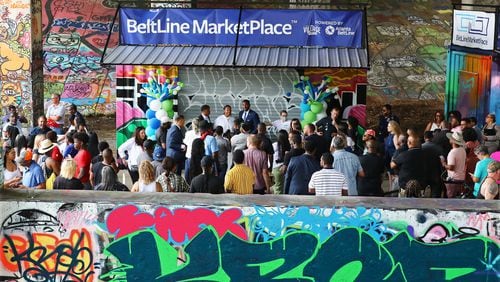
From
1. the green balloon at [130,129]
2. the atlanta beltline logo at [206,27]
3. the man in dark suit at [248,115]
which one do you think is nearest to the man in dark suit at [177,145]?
the man in dark suit at [248,115]

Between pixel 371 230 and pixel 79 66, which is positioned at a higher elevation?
pixel 79 66

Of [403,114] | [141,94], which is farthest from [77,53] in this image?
[403,114]

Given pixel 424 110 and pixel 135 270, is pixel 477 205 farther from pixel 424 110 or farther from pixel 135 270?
pixel 424 110

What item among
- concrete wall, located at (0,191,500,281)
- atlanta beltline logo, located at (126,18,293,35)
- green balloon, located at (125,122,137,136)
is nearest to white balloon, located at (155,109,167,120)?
green balloon, located at (125,122,137,136)

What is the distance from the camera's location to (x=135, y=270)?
25.3 feet

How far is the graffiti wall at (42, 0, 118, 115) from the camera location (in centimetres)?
2461

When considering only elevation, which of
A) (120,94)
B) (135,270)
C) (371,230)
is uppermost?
(120,94)

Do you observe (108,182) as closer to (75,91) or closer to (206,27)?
(206,27)

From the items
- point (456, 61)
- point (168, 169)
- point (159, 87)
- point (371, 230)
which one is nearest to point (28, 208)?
point (168, 169)

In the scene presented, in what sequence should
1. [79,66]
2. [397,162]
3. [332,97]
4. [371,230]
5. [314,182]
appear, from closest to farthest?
[371,230], [314,182], [397,162], [332,97], [79,66]

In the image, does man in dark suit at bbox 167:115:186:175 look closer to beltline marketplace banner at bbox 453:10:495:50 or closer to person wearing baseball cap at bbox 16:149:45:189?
person wearing baseball cap at bbox 16:149:45:189

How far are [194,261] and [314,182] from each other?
249 cm

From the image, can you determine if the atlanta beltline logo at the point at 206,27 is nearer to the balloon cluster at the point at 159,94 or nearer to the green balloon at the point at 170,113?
the balloon cluster at the point at 159,94

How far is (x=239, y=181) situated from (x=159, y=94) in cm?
653
